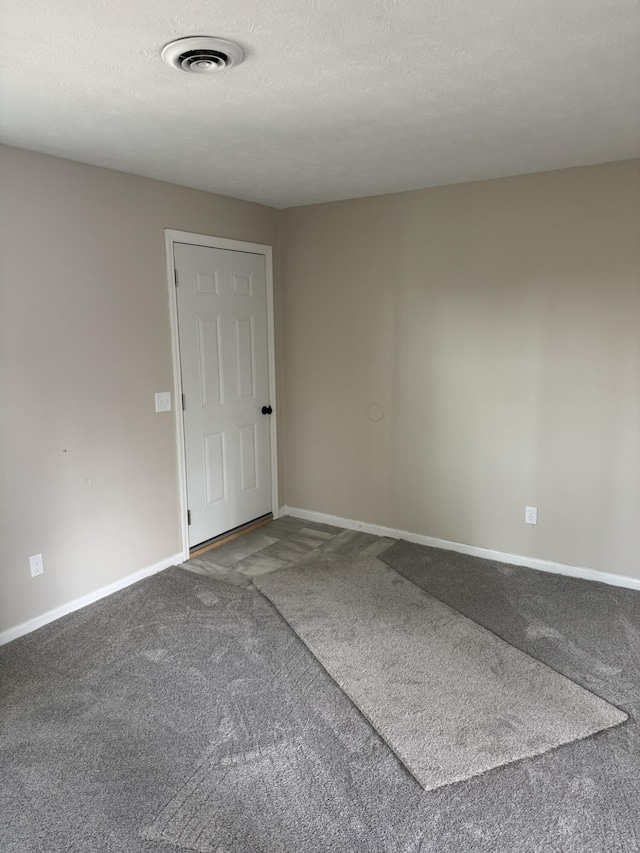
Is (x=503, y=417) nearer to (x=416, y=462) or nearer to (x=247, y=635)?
(x=416, y=462)

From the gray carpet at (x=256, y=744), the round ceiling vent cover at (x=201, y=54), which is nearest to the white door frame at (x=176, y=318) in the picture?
the gray carpet at (x=256, y=744)

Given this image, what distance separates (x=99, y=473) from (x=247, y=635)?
1238 mm

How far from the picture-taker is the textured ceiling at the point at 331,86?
59.8 inches

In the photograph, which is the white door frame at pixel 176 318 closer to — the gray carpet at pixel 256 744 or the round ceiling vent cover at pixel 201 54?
the gray carpet at pixel 256 744

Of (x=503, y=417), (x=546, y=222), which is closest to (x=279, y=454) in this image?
(x=503, y=417)

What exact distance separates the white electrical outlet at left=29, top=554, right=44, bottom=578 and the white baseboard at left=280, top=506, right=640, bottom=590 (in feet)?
6.85

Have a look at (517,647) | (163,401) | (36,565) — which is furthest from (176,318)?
(517,647)

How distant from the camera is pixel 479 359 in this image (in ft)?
11.7

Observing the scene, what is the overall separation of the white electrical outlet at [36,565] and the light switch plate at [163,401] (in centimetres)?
108

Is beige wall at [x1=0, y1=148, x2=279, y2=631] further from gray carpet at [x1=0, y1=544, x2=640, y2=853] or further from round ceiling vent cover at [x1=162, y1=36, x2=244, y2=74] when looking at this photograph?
round ceiling vent cover at [x1=162, y1=36, x2=244, y2=74]

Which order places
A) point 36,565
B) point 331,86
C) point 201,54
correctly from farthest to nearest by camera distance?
point 36,565 < point 331,86 < point 201,54

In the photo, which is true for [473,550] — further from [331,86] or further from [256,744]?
[331,86]

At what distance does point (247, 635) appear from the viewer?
2822mm

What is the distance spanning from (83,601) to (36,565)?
1.26 feet
